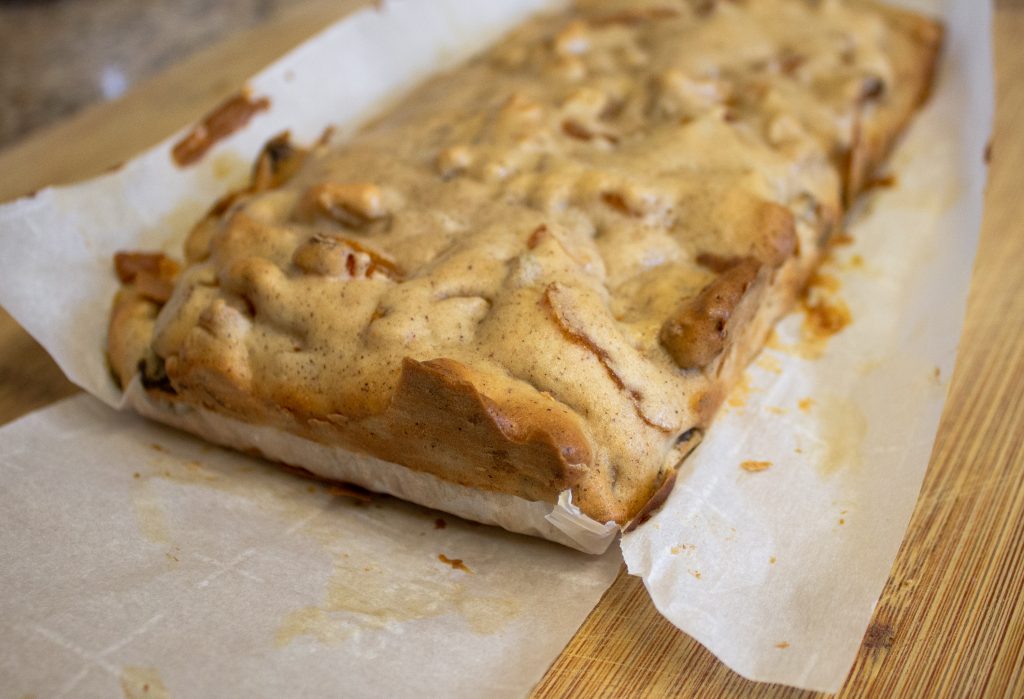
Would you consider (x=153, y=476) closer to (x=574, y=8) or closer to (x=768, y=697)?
(x=768, y=697)

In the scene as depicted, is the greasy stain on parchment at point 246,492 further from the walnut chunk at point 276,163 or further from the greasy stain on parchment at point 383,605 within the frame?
the walnut chunk at point 276,163

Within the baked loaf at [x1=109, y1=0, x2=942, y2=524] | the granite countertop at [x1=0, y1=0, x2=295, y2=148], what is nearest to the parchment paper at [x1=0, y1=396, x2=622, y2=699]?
the baked loaf at [x1=109, y1=0, x2=942, y2=524]

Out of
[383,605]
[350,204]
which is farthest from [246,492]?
[350,204]

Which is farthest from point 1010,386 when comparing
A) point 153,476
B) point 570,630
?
point 153,476

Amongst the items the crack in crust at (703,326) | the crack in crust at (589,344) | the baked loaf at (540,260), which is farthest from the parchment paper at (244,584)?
the crack in crust at (703,326)

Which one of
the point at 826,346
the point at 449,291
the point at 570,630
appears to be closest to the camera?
the point at 570,630

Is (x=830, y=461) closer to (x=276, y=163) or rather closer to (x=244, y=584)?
(x=244, y=584)
